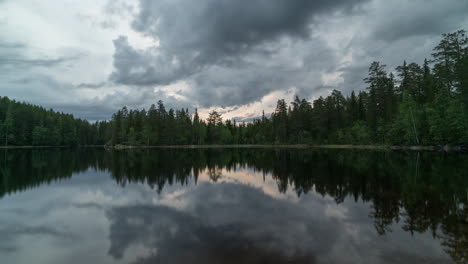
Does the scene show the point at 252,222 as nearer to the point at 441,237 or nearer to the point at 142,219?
the point at 142,219

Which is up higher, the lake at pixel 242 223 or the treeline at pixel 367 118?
the treeline at pixel 367 118

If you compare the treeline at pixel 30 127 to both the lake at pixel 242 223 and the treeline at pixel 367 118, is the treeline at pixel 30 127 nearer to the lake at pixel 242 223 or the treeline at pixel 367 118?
the treeline at pixel 367 118

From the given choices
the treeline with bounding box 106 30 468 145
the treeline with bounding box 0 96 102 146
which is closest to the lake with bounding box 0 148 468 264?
the treeline with bounding box 106 30 468 145

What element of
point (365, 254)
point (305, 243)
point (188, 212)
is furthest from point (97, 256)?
point (365, 254)

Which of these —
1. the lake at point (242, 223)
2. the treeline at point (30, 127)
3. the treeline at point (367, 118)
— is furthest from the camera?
the treeline at point (30, 127)

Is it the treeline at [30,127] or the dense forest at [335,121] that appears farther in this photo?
the treeline at [30,127]

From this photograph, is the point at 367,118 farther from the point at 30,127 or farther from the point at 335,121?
the point at 30,127

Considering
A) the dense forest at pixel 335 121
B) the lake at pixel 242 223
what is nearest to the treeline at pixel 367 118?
the dense forest at pixel 335 121

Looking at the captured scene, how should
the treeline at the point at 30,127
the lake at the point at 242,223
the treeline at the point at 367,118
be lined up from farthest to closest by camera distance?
the treeline at the point at 30,127
the treeline at the point at 367,118
the lake at the point at 242,223

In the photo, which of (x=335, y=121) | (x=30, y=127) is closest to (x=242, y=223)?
(x=335, y=121)

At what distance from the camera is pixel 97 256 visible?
737 centimetres

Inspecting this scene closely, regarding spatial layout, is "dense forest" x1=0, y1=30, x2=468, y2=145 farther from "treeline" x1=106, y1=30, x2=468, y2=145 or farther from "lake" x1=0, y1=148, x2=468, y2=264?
"lake" x1=0, y1=148, x2=468, y2=264

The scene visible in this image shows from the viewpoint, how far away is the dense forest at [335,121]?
45.1 meters

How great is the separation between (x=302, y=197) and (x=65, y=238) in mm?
11675
